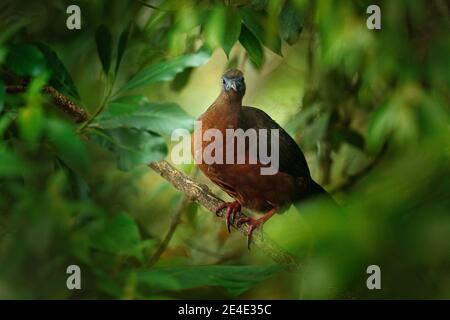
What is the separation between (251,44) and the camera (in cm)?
125

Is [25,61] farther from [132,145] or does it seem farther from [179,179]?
[179,179]

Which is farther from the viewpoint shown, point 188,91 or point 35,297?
point 188,91

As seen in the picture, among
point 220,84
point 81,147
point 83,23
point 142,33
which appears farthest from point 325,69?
point 81,147

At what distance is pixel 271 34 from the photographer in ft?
4.05

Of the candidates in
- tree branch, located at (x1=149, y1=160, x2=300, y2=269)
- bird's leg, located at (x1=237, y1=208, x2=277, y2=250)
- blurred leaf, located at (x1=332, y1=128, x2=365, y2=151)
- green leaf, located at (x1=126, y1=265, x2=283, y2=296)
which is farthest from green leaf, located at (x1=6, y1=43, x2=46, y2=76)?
blurred leaf, located at (x1=332, y1=128, x2=365, y2=151)

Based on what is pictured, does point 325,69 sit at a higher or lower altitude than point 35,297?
higher

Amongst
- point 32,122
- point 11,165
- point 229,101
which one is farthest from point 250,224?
point 11,165

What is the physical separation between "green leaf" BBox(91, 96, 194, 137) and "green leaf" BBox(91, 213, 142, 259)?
1.08ft

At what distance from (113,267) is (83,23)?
623mm

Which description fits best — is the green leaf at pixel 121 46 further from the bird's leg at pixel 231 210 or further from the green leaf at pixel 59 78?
the bird's leg at pixel 231 210

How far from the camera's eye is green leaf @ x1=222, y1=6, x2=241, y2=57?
3.84 feet

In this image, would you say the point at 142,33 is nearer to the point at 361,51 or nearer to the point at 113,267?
the point at 361,51

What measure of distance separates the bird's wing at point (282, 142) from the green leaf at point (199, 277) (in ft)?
1.03

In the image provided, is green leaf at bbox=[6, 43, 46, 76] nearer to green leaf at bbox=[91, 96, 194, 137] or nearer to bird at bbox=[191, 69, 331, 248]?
green leaf at bbox=[91, 96, 194, 137]
